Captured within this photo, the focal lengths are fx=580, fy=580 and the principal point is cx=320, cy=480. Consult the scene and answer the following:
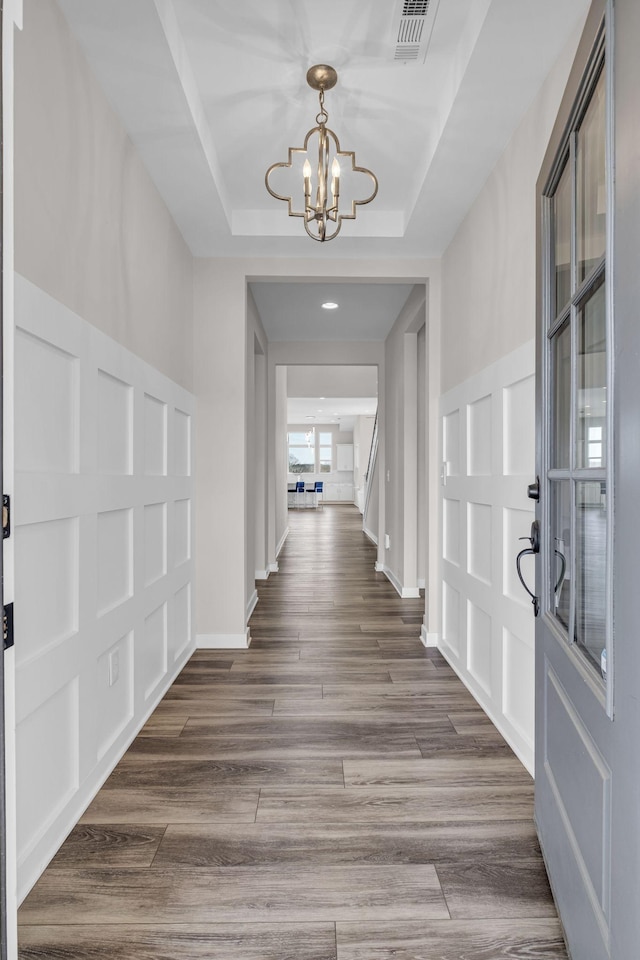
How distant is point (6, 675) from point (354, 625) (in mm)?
3306

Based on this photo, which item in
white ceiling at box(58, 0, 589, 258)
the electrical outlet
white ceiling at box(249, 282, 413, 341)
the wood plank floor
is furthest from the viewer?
white ceiling at box(249, 282, 413, 341)

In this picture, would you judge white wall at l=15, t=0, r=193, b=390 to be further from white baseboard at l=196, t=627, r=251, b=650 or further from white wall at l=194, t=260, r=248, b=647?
white baseboard at l=196, t=627, r=251, b=650

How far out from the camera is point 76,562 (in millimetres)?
1771

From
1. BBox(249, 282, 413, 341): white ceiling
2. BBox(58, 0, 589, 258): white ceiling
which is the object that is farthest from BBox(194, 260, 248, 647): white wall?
BBox(249, 282, 413, 341): white ceiling

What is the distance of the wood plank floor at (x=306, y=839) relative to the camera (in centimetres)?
135

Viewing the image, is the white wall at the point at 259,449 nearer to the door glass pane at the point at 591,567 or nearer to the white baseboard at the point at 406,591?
the white baseboard at the point at 406,591

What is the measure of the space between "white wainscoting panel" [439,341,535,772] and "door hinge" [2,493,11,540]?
5.65 feet

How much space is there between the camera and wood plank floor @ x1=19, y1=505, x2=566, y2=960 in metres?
1.35

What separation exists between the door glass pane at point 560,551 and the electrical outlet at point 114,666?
4.95 ft

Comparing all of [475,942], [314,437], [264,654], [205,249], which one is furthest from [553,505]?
[314,437]

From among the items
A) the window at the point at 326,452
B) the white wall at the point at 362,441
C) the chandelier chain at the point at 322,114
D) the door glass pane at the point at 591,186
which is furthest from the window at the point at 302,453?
the door glass pane at the point at 591,186

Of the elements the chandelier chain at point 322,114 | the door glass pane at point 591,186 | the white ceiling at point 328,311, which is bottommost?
the door glass pane at point 591,186

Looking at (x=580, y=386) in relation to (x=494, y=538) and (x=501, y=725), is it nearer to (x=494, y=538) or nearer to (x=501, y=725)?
(x=494, y=538)

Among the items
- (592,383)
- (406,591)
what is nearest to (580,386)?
(592,383)
